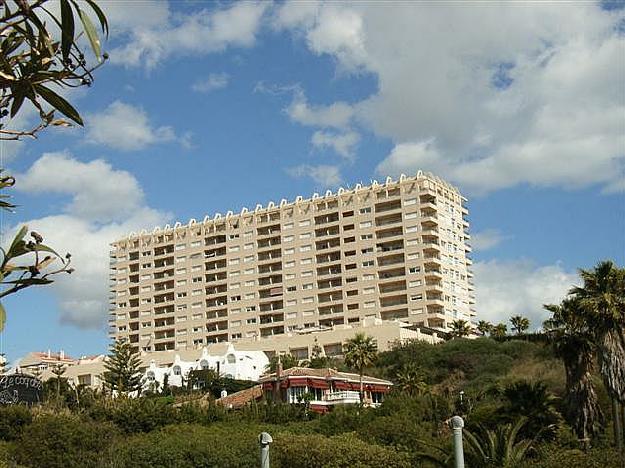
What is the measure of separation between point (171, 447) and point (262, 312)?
7203 cm

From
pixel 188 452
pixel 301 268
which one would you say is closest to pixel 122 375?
pixel 301 268

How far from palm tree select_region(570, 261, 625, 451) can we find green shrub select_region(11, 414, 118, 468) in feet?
81.9

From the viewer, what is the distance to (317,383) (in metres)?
64.1

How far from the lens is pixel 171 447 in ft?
131

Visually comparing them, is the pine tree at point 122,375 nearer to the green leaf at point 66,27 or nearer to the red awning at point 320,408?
the red awning at point 320,408

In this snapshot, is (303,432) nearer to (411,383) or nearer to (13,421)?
(13,421)

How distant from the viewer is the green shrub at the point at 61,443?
140 ft

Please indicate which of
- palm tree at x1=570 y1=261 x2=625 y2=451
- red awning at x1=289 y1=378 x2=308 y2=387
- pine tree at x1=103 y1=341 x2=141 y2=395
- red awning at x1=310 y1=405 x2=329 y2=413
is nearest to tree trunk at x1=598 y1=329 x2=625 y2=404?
palm tree at x1=570 y1=261 x2=625 y2=451

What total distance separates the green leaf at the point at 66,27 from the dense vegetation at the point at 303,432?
23.7 metres

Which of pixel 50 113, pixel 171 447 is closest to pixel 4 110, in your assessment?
pixel 50 113

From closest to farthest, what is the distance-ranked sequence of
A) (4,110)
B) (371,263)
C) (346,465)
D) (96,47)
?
(96,47) → (4,110) → (346,465) → (371,263)

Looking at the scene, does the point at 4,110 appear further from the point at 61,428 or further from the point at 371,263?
the point at 371,263

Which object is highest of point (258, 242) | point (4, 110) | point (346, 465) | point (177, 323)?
point (258, 242)

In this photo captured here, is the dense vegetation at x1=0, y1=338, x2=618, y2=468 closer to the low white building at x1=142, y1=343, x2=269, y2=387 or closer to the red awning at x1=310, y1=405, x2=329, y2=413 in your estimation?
the red awning at x1=310, y1=405, x2=329, y2=413
